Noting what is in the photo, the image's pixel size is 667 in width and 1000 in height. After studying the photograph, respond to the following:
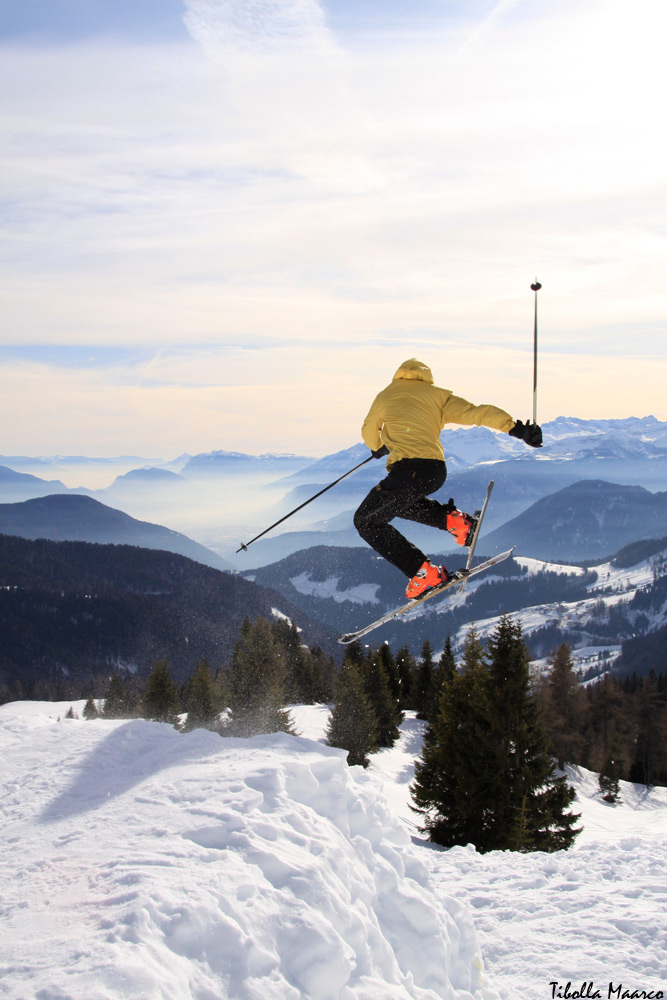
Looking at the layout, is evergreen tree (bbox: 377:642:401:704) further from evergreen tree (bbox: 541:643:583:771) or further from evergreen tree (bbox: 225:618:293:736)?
evergreen tree (bbox: 225:618:293:736)

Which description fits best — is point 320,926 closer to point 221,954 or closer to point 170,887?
point 221,954

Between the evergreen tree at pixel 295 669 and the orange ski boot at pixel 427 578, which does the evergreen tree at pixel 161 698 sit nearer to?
the evergreen tree at pixel 295 669

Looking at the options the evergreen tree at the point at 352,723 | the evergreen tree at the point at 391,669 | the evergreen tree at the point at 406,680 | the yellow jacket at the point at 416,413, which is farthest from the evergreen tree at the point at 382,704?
the yellow jacket at the point at 416,413

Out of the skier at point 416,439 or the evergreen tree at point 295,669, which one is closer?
the skier at point 416,439

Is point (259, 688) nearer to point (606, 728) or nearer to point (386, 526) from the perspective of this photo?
point (386, 526)

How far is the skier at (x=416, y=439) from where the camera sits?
8.63 metres

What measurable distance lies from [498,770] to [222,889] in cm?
1445

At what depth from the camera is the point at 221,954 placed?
4.86 m

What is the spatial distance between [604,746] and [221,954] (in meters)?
68.9

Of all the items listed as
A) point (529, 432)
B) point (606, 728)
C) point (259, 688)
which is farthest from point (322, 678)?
point (529, 432)

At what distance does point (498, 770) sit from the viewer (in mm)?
18016

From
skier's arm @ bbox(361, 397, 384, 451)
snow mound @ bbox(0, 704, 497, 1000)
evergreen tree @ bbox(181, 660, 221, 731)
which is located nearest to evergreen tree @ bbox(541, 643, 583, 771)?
evergreen tree @ bbox(181, 660, 221, 731)

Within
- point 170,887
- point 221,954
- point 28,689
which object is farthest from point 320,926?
point 28,689

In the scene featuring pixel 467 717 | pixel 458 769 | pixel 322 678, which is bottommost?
pixel 322 678
